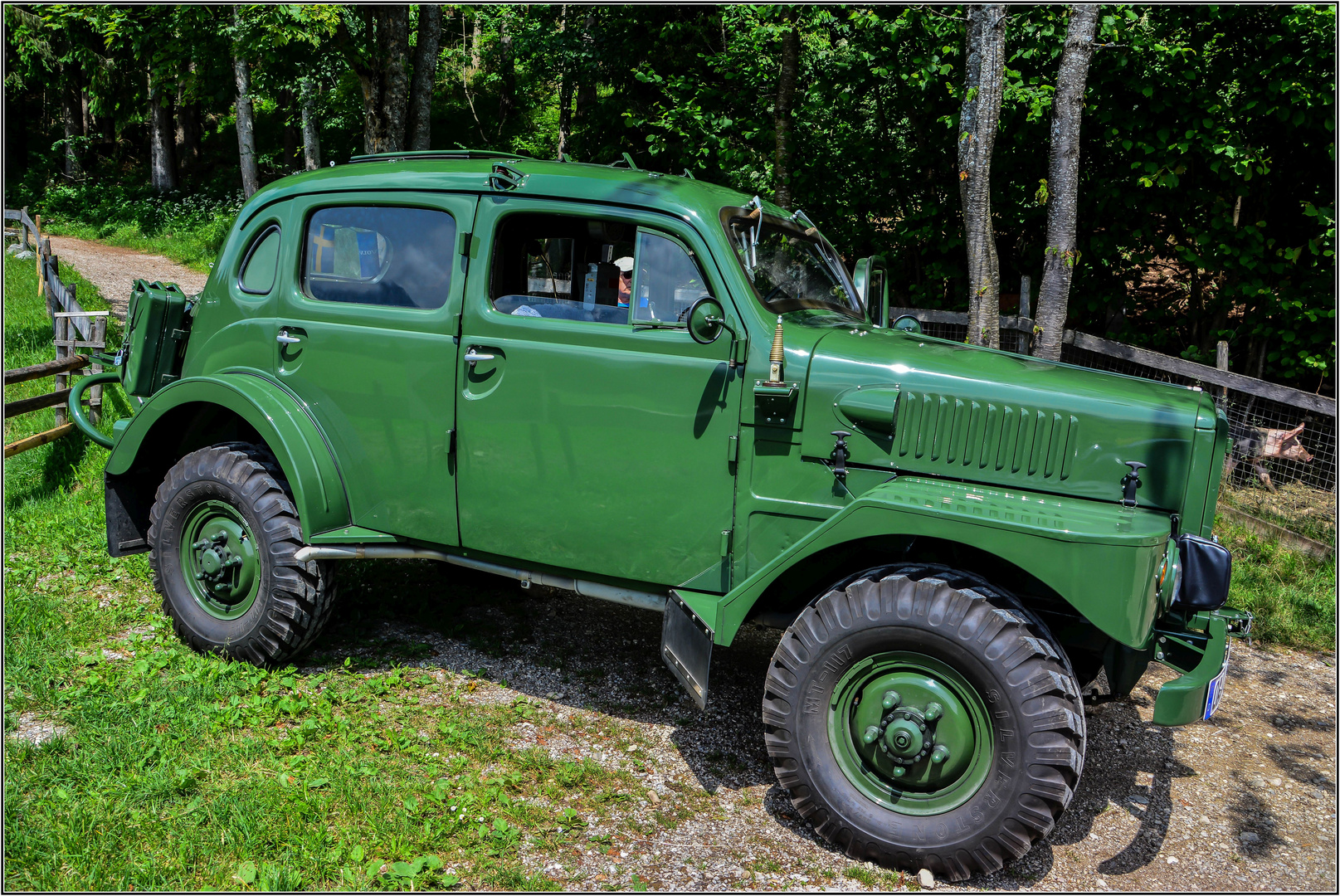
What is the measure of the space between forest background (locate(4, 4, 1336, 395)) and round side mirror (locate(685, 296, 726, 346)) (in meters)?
5.44

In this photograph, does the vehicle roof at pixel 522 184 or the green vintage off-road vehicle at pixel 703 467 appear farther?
the vehicle roof at pixel 522 184

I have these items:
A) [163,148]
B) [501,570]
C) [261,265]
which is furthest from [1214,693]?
[163,148]

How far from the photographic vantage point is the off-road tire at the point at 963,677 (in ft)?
10.4

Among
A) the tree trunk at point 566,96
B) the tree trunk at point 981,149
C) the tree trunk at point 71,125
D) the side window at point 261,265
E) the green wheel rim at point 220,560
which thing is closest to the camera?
the green wheel rim at point 220,560

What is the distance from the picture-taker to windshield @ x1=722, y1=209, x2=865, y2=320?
397 centimetres

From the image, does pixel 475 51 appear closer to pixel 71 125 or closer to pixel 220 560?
pixel 71 125

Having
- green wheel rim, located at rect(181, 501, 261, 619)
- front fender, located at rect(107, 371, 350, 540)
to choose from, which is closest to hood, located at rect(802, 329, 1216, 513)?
front fender, located at rect(107, 371, 350, 540)

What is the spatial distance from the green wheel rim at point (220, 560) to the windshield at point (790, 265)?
2605 mm

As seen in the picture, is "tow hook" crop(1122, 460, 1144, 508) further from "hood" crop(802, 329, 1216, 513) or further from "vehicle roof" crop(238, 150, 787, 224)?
"vehicle roof" crop(238, 150, 787, 224)

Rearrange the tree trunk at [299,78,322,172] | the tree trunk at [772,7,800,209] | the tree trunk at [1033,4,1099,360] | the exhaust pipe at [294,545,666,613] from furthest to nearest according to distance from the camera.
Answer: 1. the tree trunk at [299,78,322,172]
2. the tree trunk at [772,7,800,209]
3. the tree trunk at [1033,4,1099,360]
4. the exhaust pipe at [294,545,666,613]

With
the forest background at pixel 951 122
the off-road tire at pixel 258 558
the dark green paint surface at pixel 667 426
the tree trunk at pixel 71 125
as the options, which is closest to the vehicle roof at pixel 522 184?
the dark green paint surface at pixel 667 426

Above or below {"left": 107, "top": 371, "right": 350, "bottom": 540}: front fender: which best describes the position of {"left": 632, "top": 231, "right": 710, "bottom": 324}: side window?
above

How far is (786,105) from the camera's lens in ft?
34.9

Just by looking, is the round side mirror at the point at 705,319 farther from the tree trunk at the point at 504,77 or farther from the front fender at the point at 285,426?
the tree trunk at the point at 504,77
